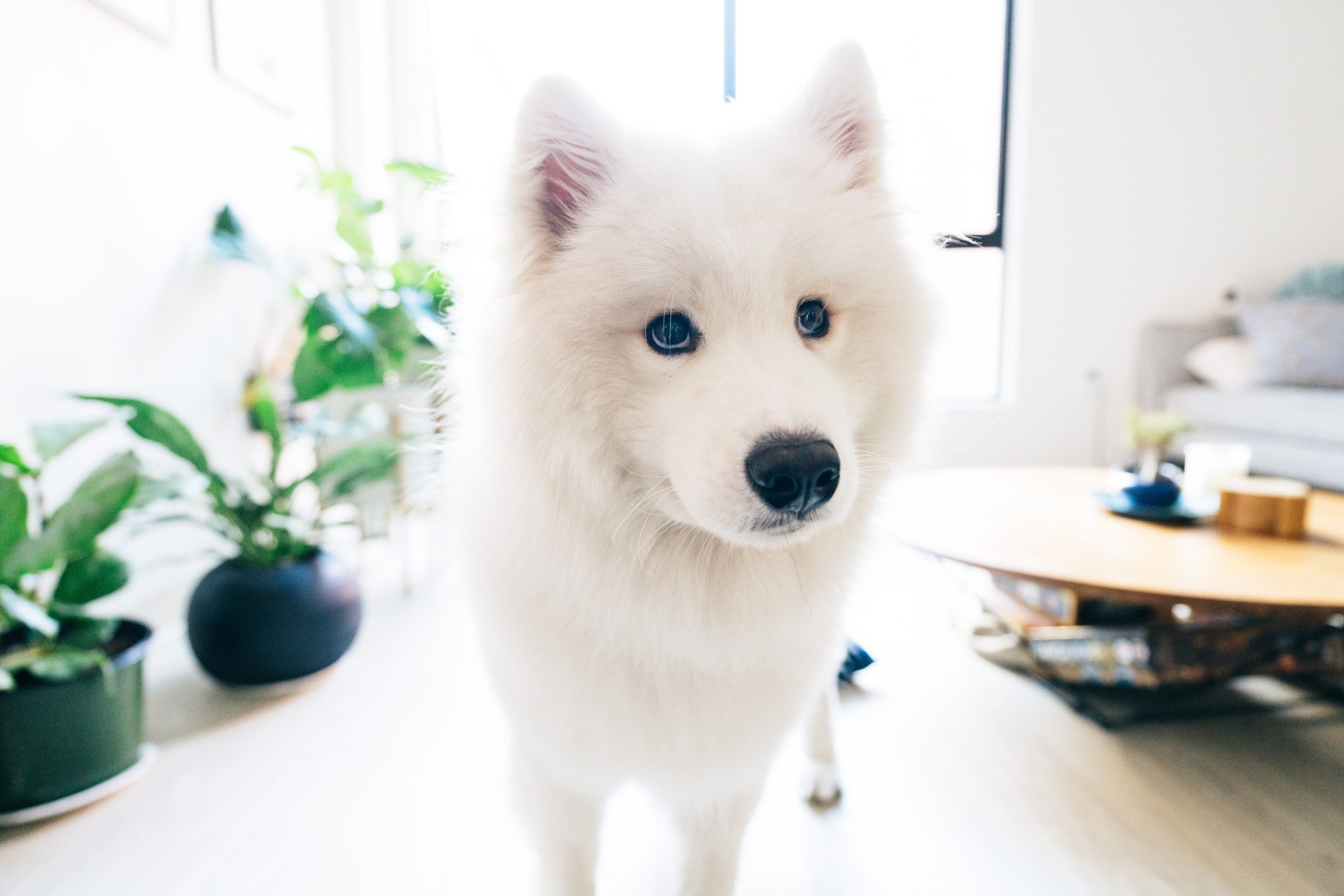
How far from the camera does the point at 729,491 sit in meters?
Answer: 0.71

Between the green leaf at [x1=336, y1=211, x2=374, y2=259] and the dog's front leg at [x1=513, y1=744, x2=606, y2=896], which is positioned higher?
the green leaf at [x1=336, y1=211, x2=374, y2=259]

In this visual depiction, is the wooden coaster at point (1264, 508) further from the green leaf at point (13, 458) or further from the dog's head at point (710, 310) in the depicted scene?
the green leaf at point (13, 458)

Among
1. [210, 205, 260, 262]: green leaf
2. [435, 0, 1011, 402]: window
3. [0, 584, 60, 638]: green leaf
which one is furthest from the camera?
[210, 205, 260, 262]: green leaf

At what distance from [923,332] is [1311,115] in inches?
197

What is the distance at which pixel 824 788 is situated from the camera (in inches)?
57.8

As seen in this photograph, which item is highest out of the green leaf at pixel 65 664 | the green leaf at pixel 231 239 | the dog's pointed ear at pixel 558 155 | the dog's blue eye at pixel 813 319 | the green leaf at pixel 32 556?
the green leaf at pixel 231 239

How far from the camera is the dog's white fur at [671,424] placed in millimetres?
766

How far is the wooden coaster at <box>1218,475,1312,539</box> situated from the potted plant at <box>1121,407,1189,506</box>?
5.3 inches

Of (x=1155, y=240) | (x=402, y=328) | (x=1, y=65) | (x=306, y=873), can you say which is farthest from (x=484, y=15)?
(x=1155, y=240)

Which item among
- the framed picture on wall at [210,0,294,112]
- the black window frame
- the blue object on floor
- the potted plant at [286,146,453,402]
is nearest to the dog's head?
the blue object on floor

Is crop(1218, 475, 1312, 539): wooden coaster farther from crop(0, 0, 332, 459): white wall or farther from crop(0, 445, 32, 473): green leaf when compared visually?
crop(0, 0, 332, 459): white wall

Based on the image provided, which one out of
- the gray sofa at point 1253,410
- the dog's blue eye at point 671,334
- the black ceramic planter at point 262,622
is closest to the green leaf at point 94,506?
the black ceramic planter at point 262,622

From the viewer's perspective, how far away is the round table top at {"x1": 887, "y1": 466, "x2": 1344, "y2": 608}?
1438 mm

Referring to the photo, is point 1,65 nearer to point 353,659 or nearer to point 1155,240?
point 353,659
